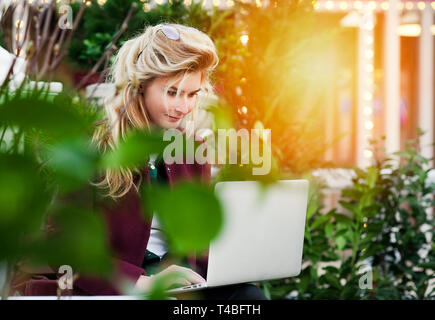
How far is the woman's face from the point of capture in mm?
1835

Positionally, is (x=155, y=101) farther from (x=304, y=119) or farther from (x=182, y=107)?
(x=304, y=119)

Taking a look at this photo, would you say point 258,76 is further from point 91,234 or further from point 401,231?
point 91,234

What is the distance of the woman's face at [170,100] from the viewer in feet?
6.02

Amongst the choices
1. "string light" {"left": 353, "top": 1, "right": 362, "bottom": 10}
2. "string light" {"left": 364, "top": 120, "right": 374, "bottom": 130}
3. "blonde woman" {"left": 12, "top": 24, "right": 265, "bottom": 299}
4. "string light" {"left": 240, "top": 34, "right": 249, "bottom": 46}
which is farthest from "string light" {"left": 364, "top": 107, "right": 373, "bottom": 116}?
"blonde woman" {"left": 12, "top": 24, "right": 265, "bottom": 299}

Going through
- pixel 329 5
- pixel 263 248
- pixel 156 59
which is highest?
pixel 329 5

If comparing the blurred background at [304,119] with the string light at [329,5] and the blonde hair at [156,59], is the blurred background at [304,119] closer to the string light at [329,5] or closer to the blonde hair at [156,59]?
the blonde hair at [156,59]

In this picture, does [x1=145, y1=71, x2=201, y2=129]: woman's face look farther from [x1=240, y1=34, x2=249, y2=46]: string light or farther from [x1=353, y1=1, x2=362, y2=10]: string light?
[x1=353, y1=1, x2=362, y2=10]: string light

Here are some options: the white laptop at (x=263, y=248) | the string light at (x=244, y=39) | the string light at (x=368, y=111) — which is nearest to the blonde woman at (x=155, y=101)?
the white laptop at (x=263, y=248)

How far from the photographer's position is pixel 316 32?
2.51 meters

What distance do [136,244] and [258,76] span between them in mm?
1032

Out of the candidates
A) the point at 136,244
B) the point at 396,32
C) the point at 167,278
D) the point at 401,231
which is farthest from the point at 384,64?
the point at 167,278

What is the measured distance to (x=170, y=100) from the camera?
1.85m

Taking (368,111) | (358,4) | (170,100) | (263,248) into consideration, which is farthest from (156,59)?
(358,4)

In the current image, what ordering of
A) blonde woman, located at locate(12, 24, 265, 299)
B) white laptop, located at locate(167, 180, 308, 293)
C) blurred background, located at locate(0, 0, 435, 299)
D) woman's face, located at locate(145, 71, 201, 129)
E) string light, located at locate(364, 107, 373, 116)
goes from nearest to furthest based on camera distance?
white laptop, located at locate(167, 180, 308, 293) → blonde woman, located at locate(12, 24, 265, 299) → woman's face, located at locate(145, 71, 201, 129) → blurred background, located at locate(0, 0, 435, 299) → string light, located at locate(364, 107, 373, 116)
